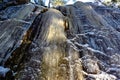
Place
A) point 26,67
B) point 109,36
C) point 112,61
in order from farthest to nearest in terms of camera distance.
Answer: point 109,36 → point 112,61 → point 26,67

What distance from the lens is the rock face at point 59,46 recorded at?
137 inches

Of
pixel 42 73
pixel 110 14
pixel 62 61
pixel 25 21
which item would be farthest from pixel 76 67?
pixel 110 14

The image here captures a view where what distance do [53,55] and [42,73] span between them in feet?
1.60

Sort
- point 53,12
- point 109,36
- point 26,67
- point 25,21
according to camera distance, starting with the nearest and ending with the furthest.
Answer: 1. point 26,67
2. point 109,36
3. point 25,21
4. point 53,12

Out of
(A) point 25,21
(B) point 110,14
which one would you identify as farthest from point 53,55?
(B) point 110,14

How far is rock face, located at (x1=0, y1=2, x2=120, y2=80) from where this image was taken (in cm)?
348

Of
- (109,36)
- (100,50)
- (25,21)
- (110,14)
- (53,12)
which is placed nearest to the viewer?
(100,50)

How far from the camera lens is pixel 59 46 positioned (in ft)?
13.4

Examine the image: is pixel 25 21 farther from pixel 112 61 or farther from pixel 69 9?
pixel 112 61

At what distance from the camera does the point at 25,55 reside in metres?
3.96

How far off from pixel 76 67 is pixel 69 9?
3473mm

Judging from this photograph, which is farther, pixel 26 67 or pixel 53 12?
pixel 53 12

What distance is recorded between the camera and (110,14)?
21.1 ft

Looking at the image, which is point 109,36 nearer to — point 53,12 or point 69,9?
point 53,12
